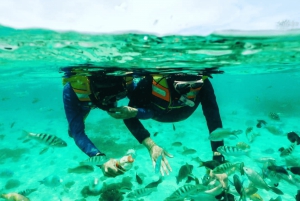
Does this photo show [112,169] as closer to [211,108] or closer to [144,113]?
[144,113]

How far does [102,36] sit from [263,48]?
6.43 metres

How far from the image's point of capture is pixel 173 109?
6.66 m

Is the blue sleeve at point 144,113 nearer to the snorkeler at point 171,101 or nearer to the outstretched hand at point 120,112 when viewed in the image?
the snorkeler at point 171,101

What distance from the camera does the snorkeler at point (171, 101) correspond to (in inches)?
239

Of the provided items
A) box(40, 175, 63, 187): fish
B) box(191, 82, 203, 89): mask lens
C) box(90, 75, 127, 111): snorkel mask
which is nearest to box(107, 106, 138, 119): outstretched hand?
box(90, 75, 127, 111): snorkel mask

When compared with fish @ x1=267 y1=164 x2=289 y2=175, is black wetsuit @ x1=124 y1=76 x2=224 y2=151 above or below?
above

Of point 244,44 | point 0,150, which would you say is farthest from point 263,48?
point 0,150

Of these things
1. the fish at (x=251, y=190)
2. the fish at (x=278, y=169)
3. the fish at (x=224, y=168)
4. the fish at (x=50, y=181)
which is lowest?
the fish at (x=50, y=181)

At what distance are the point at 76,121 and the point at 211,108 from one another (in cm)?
362

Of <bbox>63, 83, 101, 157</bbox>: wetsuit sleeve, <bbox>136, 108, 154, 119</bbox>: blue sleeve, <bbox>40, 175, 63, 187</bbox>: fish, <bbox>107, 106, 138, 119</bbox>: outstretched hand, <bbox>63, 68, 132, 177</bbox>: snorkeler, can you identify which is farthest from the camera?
<bbox>40, 175, 63, 187</bbox>: fish

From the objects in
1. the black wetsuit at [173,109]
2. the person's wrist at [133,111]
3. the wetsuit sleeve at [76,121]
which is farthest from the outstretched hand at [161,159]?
the wetsuit sleeve at [76,121]

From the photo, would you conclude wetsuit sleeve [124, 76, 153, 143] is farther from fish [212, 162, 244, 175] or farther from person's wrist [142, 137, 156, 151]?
fish [212, 162, 244, 175]

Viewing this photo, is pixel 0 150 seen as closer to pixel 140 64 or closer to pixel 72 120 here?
pixel 140 64

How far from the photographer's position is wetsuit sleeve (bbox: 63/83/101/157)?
5.47 meters
